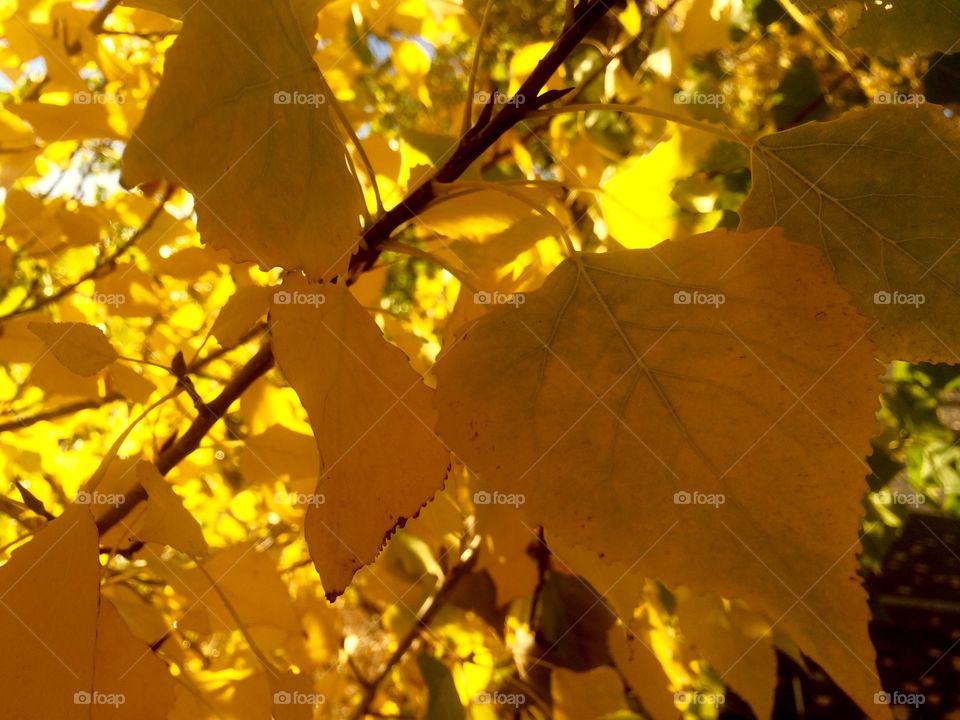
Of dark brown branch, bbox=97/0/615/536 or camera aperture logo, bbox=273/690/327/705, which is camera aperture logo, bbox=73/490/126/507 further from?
camera aperture logo, bbox=273/690/327/705

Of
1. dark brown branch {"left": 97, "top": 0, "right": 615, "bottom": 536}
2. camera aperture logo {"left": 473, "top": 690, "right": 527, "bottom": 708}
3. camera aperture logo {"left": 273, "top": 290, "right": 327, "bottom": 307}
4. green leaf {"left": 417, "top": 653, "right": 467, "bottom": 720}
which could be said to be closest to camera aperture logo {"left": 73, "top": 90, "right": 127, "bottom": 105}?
dark brown branch {"left": 97, "top": 0, "right": 615, "bottom": 536}

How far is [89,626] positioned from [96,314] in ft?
2.43

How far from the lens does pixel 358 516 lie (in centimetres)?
27

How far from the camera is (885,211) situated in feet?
1.05

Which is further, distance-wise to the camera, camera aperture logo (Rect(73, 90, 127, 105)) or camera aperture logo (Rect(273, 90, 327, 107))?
camera aperture logo (Rect(73, 90, 127, 105))

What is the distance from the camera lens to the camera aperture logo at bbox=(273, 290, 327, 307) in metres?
0.32

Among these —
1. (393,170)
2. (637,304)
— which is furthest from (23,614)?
(393,170)

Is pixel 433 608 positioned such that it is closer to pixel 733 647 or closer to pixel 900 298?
pixel 733 647

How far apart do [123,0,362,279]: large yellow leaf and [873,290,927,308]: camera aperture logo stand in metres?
0.22

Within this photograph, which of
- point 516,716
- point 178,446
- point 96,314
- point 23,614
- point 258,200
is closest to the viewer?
point 258,200

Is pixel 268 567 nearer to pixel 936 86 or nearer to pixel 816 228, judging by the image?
pixel 816 228

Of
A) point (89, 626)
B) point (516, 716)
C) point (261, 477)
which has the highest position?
point (261, 477)

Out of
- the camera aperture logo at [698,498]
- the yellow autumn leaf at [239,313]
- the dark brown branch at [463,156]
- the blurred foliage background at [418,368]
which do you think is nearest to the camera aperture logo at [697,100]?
the blurred foliage background at [418,368]

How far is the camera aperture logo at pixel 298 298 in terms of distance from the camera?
1.05 ft
